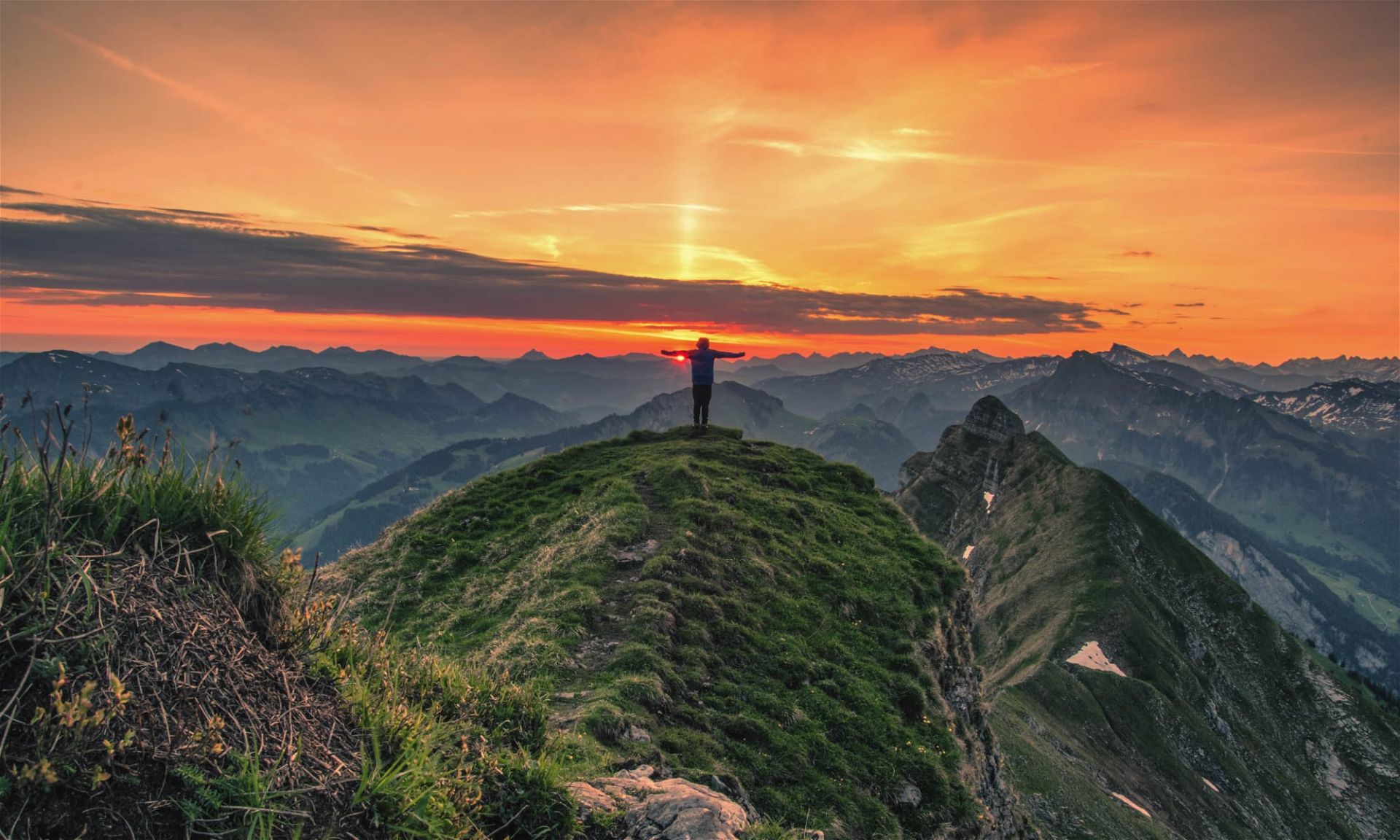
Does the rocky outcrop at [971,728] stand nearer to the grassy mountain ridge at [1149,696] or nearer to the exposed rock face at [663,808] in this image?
the exposed rock face at [663,808]

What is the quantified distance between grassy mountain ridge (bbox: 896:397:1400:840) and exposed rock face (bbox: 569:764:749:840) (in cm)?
4575

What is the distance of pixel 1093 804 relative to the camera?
2004 inches

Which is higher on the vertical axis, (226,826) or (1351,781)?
(226,826)

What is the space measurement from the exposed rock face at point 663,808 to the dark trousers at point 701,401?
2394 cm

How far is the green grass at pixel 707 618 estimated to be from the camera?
1438 centimetres

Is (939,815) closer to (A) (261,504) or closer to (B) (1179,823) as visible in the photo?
(A) (261,504)

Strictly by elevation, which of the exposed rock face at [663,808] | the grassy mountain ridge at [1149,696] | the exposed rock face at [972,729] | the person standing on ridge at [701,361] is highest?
the person standing on ridge at [701,361]

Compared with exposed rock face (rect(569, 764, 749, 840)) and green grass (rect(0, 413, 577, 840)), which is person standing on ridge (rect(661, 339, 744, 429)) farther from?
green grass (rect(0, 413, 577, 840))

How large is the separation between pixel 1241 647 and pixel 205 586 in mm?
160629

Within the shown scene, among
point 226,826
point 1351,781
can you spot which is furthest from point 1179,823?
point 226,826

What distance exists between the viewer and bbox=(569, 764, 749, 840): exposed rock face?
7836mm

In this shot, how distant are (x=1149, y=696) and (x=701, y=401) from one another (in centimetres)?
8741

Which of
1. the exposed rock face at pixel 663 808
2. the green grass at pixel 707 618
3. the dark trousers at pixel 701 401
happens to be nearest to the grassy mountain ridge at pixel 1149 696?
the green grass at pixel 707 618

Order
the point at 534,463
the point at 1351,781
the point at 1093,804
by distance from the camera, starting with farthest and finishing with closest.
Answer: the point at 1351,781 → the point at 1093,804 → the point at 534,463
